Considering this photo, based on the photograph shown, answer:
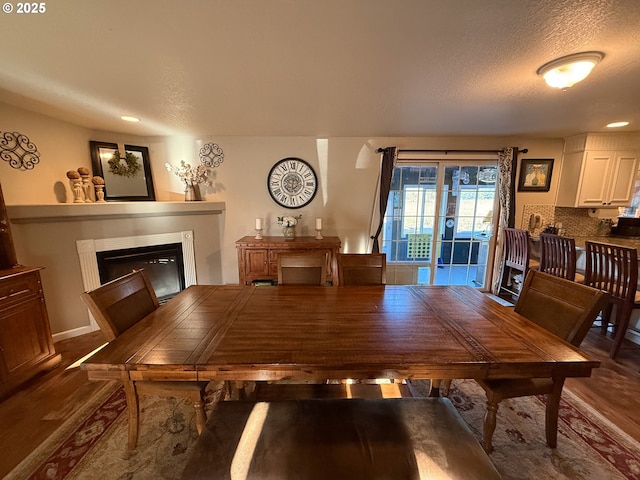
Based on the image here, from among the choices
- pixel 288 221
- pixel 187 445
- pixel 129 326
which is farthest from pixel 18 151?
pixel 187 445

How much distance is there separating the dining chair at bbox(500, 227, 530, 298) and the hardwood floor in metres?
1.11

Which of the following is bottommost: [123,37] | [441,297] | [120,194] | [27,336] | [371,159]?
[27,336]

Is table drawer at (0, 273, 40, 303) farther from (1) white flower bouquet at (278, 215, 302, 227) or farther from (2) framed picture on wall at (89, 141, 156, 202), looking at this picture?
(1) white flower bouquet at (278, 215, 302, 227)

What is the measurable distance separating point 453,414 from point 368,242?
8.78ft

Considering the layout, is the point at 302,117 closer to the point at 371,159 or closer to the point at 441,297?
the point at 371,159

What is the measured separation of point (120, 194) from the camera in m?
3.08

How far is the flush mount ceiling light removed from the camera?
145 centimetres

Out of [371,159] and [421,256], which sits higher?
[371,159]

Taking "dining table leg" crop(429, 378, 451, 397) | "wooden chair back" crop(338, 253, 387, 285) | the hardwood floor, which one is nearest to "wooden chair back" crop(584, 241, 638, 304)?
the hardwood floor

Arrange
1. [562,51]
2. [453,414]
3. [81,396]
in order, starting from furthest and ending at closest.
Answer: [81,396] < [562,51] < [453,414]

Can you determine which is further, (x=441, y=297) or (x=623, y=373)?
(x=623, y=373)

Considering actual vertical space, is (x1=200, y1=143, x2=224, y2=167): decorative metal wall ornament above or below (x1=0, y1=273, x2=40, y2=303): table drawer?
above

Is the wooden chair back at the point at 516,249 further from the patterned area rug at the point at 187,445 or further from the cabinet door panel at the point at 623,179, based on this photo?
the patterned area rug at the point at 187,445

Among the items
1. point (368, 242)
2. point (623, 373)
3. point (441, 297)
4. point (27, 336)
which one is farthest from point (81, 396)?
point (623, 373)
